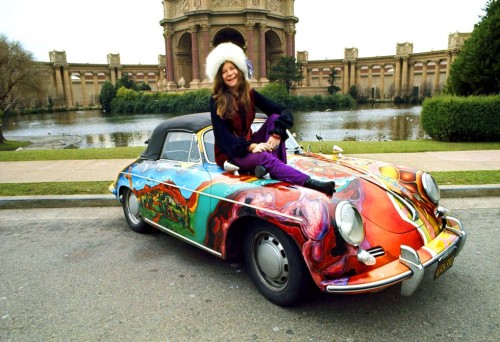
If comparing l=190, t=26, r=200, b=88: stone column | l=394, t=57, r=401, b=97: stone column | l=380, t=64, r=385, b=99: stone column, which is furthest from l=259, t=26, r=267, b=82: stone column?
l=380, t=64, r=385, b=99: stone column

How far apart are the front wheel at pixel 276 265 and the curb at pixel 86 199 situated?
3.67 meters

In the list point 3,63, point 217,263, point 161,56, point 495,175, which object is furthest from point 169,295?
point 161,56

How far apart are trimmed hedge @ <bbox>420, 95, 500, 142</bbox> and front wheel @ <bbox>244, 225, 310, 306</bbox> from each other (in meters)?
10.3

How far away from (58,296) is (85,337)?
77 cm

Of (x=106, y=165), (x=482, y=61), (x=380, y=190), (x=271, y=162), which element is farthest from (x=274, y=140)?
(x=482, y=61)

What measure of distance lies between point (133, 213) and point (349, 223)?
3043 mm

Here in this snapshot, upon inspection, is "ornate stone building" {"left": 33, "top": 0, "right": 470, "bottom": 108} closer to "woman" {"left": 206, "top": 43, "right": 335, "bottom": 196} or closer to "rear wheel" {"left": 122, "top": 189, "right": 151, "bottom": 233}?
"rear wheel" {"left": 122, "top": 189, "right": 151, "bottom": 233}

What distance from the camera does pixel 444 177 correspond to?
654cm

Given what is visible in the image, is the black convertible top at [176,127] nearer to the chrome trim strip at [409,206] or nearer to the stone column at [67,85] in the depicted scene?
the chrome trim strip at [409,206]

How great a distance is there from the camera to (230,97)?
3.41 metres

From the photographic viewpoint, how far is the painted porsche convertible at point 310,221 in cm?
251

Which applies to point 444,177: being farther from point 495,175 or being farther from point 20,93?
point 20,93

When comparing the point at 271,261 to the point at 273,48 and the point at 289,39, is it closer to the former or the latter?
the point at 289,39

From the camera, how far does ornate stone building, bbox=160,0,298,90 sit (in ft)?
175
